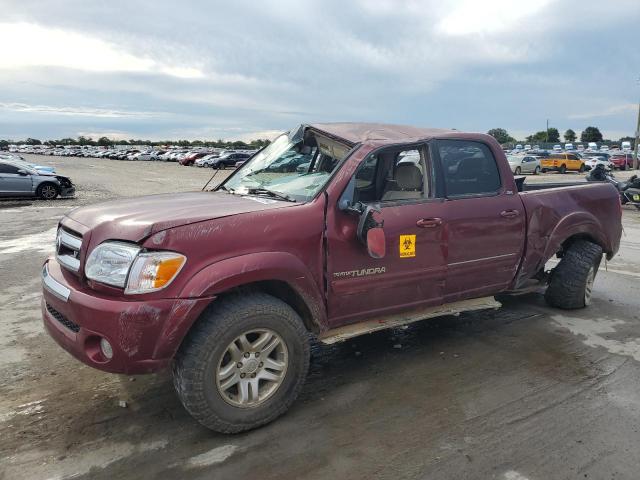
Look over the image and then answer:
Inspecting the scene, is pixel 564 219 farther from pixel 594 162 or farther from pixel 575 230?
pixel 594 162

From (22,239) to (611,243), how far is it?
32.1ft

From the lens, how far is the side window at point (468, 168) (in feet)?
13.7

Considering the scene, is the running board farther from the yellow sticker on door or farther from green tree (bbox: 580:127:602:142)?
green tree (bbox: 580:127:602:142)

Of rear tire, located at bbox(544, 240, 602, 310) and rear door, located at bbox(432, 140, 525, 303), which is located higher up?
rear door, located at bbox(432, 140, 525, 303)

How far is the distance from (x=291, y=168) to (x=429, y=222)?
116 cm

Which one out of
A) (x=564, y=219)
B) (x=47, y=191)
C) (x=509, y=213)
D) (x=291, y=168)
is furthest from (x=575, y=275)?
(x=47, y=191)

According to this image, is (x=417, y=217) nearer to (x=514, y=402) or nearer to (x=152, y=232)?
(x=514, y=402)

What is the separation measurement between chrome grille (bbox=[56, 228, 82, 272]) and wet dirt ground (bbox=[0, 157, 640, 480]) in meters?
0.99

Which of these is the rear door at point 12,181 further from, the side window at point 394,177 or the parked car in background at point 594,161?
the parked car in background at point 594,161

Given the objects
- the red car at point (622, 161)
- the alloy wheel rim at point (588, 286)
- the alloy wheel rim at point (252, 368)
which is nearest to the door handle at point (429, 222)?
the alloy wheel rim at point (252, 368)

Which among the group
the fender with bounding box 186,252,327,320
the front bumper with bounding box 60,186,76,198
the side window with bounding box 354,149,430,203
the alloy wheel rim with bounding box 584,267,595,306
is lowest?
the front bumper with bounding box 60,186,76,198

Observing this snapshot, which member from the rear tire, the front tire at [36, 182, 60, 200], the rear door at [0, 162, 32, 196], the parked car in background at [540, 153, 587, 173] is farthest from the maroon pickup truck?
the parked car in background at [540, 153, 587, 173]

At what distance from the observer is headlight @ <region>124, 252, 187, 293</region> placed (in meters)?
2.82

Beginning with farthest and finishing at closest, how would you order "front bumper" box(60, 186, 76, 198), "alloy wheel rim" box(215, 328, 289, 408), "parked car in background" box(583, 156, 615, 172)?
1. "parked car in background" box(583, 156, 615, 172)
2. "front bumper" box(60, 186, 76, 198)
3. "alloy wheel rim" box(215, 328, 289, 408)
